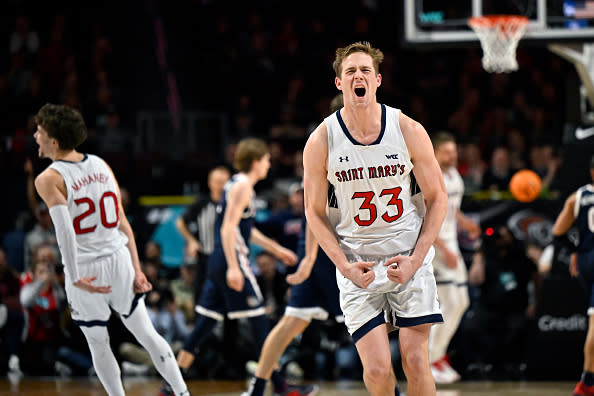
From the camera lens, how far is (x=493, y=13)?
32.1 feet

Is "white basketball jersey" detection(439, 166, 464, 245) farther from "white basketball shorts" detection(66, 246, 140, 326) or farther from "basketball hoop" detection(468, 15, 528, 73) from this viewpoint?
"white basketball shorts" detection(66, 246, 140, 326)

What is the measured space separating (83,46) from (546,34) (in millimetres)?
10206

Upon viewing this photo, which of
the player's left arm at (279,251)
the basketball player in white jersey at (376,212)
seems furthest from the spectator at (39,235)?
the basketball player in white jersey at (376,212)

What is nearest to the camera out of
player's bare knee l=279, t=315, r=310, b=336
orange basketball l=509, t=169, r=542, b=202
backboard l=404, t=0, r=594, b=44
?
player's bare knee l=279, t=315, r=310, b=336

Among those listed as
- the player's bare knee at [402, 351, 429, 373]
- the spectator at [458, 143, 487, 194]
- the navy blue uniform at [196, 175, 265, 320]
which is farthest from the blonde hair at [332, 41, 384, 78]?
the spectator at [458, 143, 487, 194]


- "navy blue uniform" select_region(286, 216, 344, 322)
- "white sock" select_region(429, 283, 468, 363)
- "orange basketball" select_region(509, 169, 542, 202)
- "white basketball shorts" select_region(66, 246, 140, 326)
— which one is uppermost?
"orange basketball" select_region(509, 169, 542, 202)

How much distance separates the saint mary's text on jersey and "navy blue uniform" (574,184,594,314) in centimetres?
359

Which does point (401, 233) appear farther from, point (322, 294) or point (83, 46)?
point (83, 46)

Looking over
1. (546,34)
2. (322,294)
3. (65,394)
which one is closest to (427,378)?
(322,294)

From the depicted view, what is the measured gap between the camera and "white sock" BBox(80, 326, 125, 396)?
616cm

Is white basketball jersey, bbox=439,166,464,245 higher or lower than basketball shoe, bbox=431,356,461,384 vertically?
higher

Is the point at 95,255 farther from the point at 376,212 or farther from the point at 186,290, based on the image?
the point at 186,290

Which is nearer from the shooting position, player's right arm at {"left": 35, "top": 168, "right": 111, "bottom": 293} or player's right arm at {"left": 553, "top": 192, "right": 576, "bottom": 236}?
player's right arm at {"left": 35, "top": 168, "right": 111, "bottom": 293}

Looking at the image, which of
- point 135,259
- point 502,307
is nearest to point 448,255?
point 502,307
